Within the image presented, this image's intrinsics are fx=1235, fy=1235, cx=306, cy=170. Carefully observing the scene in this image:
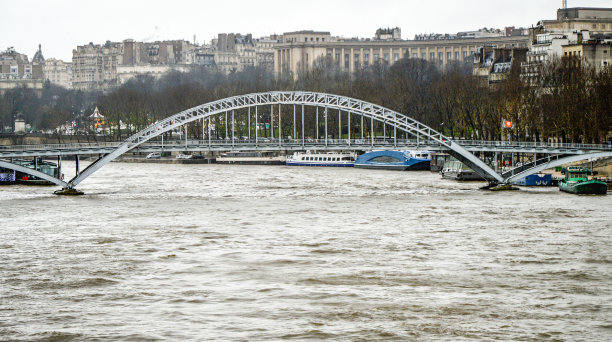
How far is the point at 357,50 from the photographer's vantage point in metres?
160

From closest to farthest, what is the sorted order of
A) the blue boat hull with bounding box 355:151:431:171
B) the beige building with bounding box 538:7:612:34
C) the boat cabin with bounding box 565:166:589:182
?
the boat cabin with bounding box 565:166:589:182 → the blue boat hull with bounding box 355:151:431:171 → the beige building with bounding box 538:7:612:34

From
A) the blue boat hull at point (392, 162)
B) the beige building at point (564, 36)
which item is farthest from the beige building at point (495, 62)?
the blue boat hull at point (392, 162)

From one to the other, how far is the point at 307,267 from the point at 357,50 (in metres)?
130

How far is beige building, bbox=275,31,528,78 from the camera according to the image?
15025 centimetres

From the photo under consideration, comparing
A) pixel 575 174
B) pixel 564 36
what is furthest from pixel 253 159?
pixel 575 174

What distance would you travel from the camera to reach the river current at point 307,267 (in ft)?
83.7

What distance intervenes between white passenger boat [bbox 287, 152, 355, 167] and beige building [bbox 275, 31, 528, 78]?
6141cm

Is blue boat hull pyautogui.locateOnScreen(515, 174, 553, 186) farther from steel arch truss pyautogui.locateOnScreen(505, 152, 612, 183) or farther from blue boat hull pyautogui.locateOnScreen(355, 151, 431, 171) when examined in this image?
blue boat hull pyautogui.locateOnScreen(355, 151, 431, 171)

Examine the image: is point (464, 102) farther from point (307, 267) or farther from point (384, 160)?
point (307, 267)

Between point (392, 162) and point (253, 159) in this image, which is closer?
point (392, 162)

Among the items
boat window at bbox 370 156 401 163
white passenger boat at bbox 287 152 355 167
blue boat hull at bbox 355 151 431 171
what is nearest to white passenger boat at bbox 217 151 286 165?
white passenger boat at bbox 287 152 355 167

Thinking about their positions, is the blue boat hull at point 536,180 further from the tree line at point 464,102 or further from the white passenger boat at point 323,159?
the white passenger boat at point 323,159

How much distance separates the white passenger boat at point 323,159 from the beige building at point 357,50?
61.4 m

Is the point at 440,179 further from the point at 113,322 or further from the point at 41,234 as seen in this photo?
the point at 113,322
